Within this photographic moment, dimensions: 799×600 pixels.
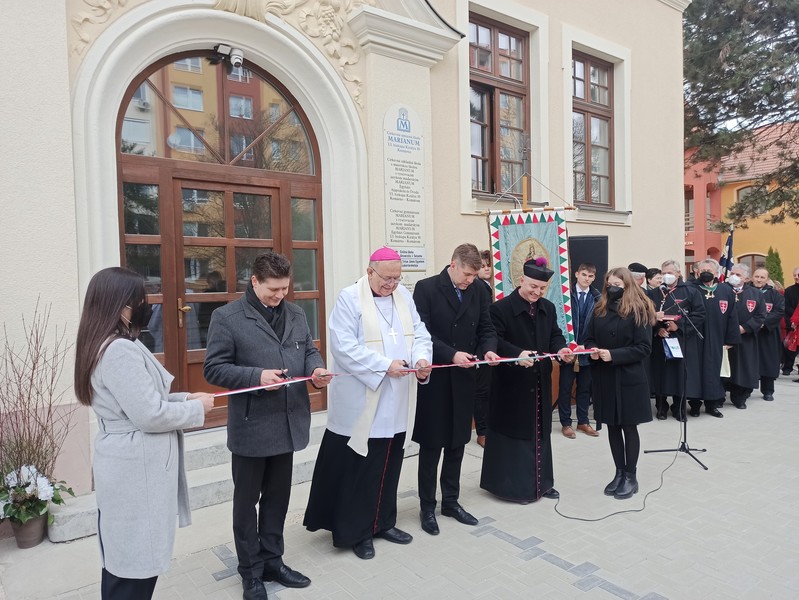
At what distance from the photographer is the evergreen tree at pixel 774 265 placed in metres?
25.0

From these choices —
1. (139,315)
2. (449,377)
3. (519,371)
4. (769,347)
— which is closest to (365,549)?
(449,377)

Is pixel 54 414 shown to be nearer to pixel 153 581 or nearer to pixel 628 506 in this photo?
pixel 153 581

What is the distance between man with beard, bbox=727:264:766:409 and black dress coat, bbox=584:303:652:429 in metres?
4.22

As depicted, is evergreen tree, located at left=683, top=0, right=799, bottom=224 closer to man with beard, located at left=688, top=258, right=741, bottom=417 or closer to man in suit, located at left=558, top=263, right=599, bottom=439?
man with beard, located at left=688, top=258, right=741, bottom=417

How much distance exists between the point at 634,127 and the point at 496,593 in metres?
8.57

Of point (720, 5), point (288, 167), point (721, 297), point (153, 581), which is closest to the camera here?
point (153, 581)

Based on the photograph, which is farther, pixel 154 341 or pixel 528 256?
pixel 528 256

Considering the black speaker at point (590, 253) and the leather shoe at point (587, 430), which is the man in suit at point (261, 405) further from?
the black speaker at point (590, 253)

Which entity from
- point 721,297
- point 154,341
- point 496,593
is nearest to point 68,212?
point 154,341

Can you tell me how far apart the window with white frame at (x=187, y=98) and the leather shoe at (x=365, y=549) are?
13.6 ft

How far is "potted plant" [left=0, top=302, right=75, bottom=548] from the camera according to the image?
3.93 meters

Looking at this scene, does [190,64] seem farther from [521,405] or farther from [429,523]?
[429,523]

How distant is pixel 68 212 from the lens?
443cm

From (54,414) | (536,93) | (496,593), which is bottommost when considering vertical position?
(496,593)
